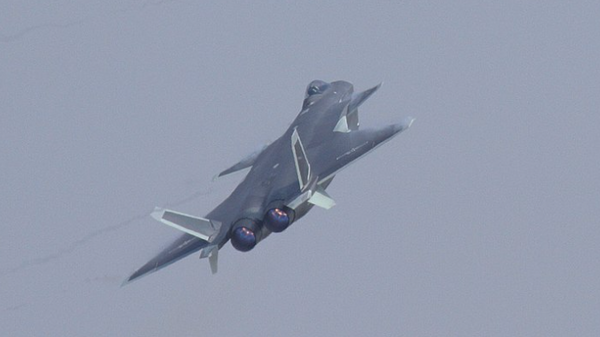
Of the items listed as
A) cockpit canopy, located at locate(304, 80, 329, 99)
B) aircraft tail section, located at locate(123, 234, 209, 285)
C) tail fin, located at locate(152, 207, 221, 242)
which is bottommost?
aircraft tail section, located at locate(123, 234, 209, 285)

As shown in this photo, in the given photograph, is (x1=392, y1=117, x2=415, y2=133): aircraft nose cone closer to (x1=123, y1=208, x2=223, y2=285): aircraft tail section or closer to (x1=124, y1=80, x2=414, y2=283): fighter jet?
(x1=124, y1=80, x2=414, y2=283): fighter jet

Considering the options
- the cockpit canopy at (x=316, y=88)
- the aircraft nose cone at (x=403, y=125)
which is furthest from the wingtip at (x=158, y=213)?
the cockpit canopy at (x=316, y=88)

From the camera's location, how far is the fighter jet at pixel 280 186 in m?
83.8

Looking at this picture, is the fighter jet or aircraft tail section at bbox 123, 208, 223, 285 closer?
aircraft tail section at bbox 123, 208, 223, 285

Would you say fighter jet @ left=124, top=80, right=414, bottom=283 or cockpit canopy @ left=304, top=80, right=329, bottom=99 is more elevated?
cockpit canopy @ left=304, top=80, right=329, bottom=99

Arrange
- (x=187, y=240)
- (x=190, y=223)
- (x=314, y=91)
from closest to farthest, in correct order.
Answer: (x=190, y=223) → (x=187, y=240) → (x=314, y=91)

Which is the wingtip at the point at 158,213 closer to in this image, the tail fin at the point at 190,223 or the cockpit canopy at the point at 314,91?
the tail fin at the point at 190,223

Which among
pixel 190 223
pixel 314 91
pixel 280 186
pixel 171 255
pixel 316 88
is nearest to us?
pixel 190 223

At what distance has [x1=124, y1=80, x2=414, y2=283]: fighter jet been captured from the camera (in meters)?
83.8

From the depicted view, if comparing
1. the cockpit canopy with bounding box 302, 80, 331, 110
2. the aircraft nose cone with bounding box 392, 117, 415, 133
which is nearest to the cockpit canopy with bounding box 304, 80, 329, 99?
the cockpit canopy with bounding box 302, 80, 331, 110

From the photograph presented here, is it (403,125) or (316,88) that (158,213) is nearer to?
(403,125)

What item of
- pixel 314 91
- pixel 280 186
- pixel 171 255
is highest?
pixel 314 91

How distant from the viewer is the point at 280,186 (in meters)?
86.4

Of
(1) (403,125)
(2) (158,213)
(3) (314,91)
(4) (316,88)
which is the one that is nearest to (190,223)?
(2) (158,213)
